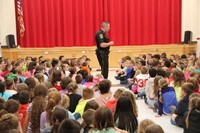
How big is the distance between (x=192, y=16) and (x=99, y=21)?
4085 millimetres

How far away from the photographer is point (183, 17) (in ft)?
49.4

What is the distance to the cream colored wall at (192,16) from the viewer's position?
14852mm

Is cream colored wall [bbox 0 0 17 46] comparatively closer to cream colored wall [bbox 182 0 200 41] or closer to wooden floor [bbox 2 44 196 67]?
wooden floor [bbox 2 44 196 67]

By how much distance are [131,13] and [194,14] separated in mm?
2726

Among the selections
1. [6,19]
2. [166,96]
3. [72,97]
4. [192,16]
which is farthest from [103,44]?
[192,16]

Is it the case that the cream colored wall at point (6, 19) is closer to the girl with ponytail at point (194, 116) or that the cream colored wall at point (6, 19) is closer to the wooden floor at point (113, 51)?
the wooden floor at point (113, 51)

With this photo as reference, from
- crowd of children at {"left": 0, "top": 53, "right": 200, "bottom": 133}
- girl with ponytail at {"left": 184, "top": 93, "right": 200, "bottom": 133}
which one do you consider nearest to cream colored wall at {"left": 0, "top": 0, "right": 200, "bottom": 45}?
crowd of children at {"left": 0, "top": 53, "right": 200, "bottom": 133}

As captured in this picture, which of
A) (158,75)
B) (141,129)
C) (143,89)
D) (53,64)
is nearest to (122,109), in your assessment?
(141,129)

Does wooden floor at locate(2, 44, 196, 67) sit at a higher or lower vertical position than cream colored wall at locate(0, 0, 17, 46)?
lower

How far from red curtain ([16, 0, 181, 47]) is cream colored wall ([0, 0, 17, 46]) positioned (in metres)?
0.60

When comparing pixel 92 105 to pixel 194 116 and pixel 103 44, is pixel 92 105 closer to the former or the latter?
pixel 194 116

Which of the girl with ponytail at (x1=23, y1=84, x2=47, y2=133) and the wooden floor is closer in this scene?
the girl with ponytail at (x1=23, y1=84, x2=47, y2=133)

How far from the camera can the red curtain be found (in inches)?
598

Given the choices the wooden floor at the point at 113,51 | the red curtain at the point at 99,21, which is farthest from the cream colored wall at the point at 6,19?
the wooden floor at the point at 113,51
